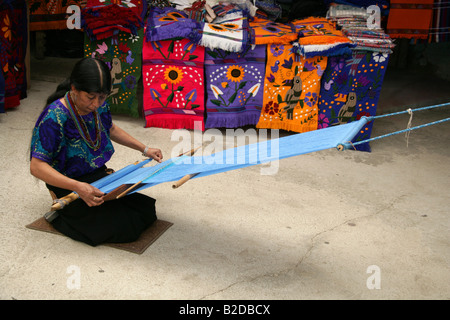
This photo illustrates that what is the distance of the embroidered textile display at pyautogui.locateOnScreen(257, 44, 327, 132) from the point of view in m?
3.50

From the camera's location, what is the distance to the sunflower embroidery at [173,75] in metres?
3.56

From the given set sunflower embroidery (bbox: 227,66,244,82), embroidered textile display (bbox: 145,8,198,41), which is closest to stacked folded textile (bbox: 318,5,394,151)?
sunflower embroidery (bbox: 227,66,244,82)

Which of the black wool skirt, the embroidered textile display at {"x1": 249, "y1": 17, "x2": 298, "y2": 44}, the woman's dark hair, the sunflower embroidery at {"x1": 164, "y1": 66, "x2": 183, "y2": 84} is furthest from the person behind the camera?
the sunflower embroidery at {"x1": 164, "y1": 66, "x2": 183, "y2": 84}

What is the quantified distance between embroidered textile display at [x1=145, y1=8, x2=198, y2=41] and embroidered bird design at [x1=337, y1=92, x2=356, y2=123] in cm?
129

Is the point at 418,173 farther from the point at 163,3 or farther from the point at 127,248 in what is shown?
the point at 163,3

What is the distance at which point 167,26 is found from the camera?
11.4 feet

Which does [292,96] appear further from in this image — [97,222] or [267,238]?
[97,222]

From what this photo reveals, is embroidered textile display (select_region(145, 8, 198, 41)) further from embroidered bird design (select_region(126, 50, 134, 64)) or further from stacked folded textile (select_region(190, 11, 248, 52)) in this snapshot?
embroidered bird design (select_region(126, 50, 134, 64))

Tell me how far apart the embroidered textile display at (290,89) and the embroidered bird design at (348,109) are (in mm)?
191

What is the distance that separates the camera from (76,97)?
6.31 feet

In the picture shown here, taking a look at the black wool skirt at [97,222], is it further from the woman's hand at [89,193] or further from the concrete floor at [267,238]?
the woman's hand at [89,193]

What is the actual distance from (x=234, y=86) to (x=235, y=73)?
10cm

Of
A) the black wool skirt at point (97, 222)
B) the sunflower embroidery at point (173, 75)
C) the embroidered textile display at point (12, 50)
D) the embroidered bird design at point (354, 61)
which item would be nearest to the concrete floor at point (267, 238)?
the black wool skirt at point (97, 222)
